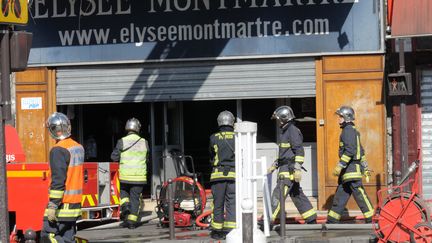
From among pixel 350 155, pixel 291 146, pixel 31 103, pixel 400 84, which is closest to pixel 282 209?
pixel 291 146

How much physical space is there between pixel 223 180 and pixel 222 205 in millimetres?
371

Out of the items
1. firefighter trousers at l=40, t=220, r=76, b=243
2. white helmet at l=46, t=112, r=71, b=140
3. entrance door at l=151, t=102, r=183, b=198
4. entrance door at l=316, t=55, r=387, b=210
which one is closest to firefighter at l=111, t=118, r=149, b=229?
entrance door at l=151, t=102, r=183, b=198

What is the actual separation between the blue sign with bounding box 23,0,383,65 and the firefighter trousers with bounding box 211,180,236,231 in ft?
11.7

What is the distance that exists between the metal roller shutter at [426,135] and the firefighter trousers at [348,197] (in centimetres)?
236

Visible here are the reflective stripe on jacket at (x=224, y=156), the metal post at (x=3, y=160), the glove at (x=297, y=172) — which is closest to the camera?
the metal post at (x=3, y=160)

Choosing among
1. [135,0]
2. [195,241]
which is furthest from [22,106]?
[195,241]

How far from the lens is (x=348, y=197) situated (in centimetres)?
1502

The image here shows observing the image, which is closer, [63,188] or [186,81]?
[63,188]

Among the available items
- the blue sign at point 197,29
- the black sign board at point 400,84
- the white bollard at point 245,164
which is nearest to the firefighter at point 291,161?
A: the black sign board at point 400,84

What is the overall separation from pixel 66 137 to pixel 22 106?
284 inches

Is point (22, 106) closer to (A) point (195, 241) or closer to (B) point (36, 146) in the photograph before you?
(B) point (36, 146)

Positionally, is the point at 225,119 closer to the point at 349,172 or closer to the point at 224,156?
the point at 224,156

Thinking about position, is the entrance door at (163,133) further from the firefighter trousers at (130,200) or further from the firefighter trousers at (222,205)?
the firefighter trousers at (222,205)

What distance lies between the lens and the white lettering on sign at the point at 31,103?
59.1 ft
